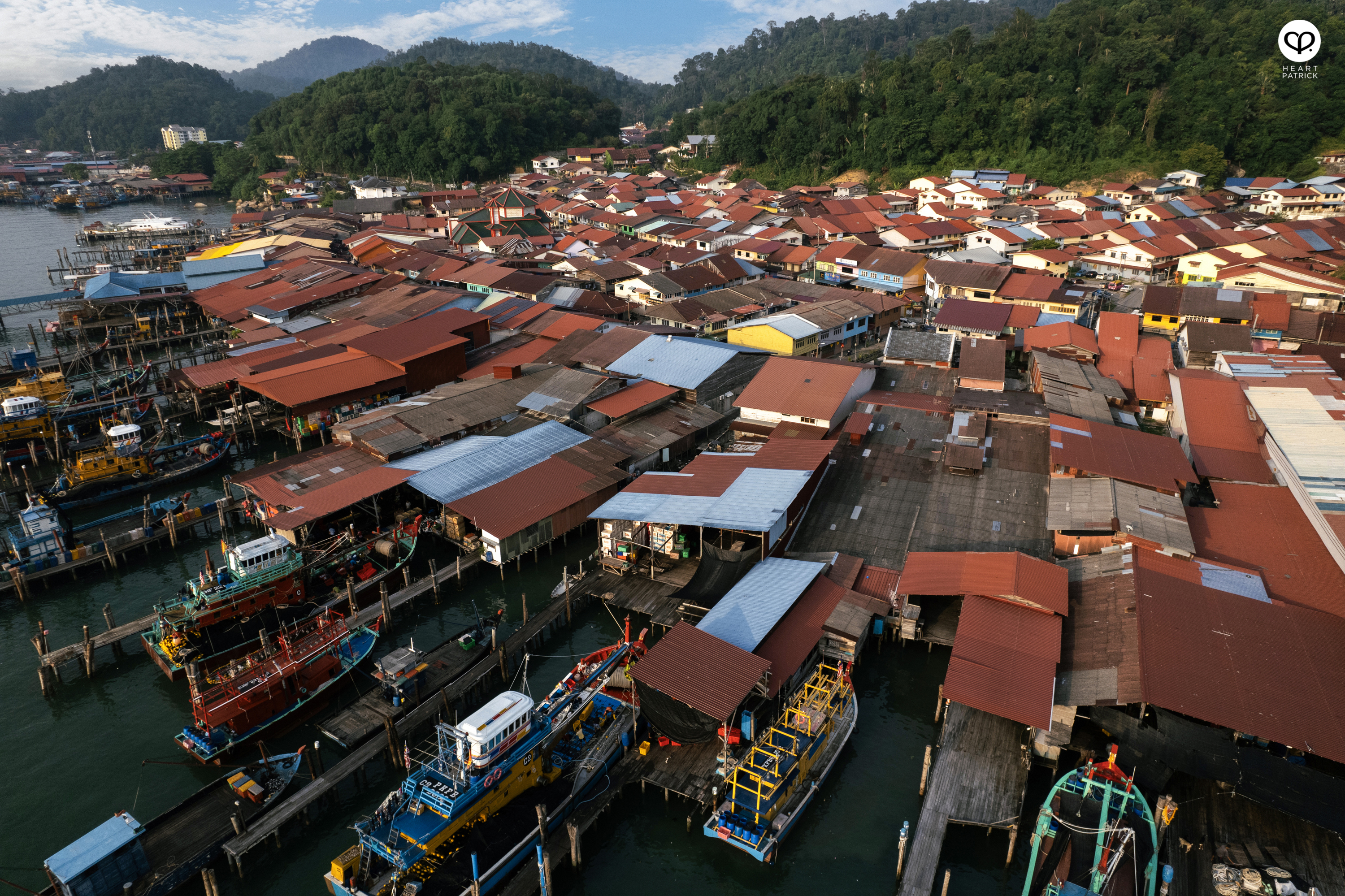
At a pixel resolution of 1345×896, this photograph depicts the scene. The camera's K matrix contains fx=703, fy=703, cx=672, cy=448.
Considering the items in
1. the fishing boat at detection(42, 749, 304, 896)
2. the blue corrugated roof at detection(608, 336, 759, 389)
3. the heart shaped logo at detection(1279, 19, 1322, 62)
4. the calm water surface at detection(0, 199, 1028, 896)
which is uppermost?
the heart shaped logo at detection(1279, 19, 1322, 62)

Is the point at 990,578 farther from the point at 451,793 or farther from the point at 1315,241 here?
the point at 1315,241

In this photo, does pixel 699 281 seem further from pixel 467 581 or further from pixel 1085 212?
pixel 1085 212

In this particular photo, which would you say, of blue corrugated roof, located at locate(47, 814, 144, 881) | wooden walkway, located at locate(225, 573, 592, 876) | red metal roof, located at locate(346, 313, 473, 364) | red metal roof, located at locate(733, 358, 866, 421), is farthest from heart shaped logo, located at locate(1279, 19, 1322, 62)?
blue corrugated roof, located at locate(47, 814, 144, 881)

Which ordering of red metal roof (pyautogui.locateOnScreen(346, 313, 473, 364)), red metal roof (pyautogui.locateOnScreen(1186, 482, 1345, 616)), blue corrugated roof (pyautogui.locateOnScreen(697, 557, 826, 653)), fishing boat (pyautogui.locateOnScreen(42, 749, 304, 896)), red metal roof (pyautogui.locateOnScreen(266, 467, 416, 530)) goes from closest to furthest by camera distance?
fishing boat (pyautogui.locateOnScreen(42, 749, 304, 896)) → blue corrugated roof (pyautogui.locateOnScreen(697, 557, 826, 653)) → red metal roof (pyautogui.locateOnScreen(1186, 482, 1345, 616)) → red metal roof (pyautogui.locateOnScreen(266, 467, 416, 530)) → red metal roof (pyautogui.locateOnScreen(346, 313, 473, 364))

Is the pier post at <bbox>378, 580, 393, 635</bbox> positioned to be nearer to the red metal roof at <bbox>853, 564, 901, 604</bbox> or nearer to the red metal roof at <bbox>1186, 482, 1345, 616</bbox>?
the red metal roof at <bbox>853, 564, 901, 604</bbox>

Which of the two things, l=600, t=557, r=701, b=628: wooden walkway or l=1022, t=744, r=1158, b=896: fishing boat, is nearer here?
l=1022, t=744, r=1158, b=896: fishing boat

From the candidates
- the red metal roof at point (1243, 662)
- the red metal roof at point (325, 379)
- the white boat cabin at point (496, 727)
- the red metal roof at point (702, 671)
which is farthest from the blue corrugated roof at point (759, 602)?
the red metal roof at point (325, 379)

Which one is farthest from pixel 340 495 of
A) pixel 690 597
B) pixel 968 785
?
pixel 968 785
